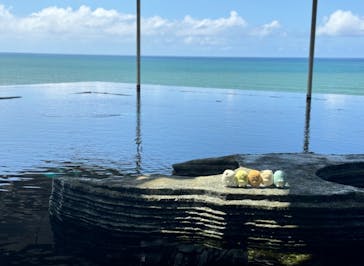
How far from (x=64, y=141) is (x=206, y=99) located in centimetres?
2194

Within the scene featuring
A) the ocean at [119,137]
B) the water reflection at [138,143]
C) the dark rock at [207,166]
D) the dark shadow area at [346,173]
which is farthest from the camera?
the water reflection at [138,143]

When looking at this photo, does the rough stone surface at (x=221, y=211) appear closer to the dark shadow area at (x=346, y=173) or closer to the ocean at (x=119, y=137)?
the ocean at (x=119, y=137)

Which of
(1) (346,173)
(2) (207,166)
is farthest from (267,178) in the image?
(1) (346,173)

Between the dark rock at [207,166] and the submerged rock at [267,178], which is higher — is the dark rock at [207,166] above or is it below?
below

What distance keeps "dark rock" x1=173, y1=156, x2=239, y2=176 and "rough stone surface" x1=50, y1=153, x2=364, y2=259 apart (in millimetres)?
3240

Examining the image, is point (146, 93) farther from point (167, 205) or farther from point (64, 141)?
point (167, 205)

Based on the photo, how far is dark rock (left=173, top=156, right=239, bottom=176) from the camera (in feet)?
56.3

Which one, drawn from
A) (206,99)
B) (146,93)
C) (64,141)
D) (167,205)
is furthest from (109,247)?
(146,93)

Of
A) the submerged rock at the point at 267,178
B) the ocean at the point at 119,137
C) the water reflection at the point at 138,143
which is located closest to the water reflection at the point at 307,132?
the ocean at the point at 119,137

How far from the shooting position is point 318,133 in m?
27.9

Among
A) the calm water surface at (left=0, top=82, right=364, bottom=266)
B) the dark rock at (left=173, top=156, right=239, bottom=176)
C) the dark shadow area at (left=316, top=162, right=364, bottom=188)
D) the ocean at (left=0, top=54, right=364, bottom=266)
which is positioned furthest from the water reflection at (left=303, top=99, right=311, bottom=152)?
the dark rock at (left=173, top=156, right=239, bottom=176)

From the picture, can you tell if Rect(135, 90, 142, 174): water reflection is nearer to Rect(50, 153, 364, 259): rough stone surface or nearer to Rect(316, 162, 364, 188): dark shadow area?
Rect(50, 153, 364, 259): rough stone surface

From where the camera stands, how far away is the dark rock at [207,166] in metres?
17.2

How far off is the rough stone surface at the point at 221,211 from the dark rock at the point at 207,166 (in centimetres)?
324
